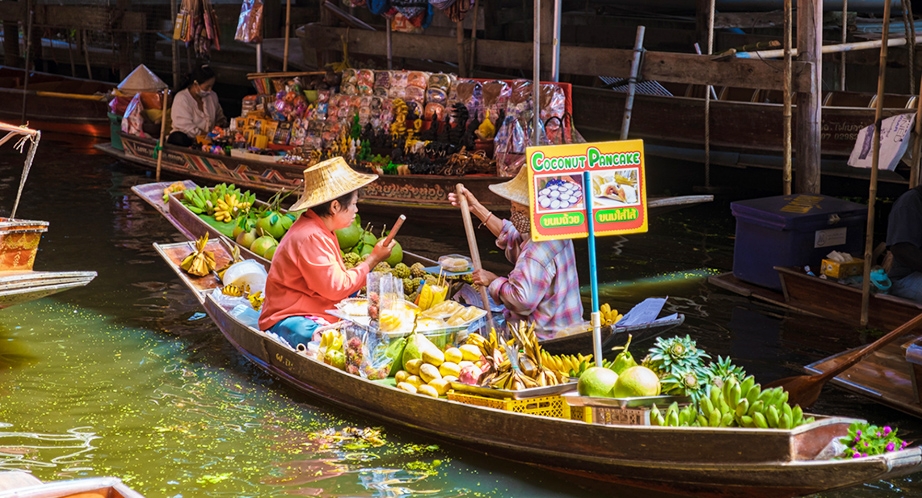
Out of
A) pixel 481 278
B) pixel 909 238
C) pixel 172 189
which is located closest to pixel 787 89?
pixel 909 238

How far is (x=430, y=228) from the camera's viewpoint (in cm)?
1027

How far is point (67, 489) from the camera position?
2.89 metres

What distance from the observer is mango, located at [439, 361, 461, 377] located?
487 centimetres

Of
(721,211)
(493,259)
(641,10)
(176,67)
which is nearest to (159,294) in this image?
(493,259)

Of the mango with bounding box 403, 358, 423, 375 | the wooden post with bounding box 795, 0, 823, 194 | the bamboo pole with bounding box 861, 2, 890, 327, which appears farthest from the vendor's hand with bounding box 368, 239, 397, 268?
the wooden post with bounding box 795, 0, 823, 194

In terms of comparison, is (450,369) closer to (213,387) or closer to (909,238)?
(213,387)

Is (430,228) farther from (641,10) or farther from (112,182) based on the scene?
(641,10)

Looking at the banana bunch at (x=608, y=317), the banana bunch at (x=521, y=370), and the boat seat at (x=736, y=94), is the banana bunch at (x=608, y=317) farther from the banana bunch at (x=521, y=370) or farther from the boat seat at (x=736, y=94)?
the boat seat at (x=736, y=94)

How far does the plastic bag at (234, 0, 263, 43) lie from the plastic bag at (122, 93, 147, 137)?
1861 mm

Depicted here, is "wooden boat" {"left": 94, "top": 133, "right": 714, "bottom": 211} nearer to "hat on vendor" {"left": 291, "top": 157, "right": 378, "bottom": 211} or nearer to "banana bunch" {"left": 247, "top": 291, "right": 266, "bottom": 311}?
"banana bunch" {"left": 247, "top": 291, "right": 266, "bottom": 311}

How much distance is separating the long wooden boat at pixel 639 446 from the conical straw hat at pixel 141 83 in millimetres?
8597

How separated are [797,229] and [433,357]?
3.56 metres

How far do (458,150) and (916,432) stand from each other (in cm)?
592

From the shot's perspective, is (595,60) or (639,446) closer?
(639,446)
